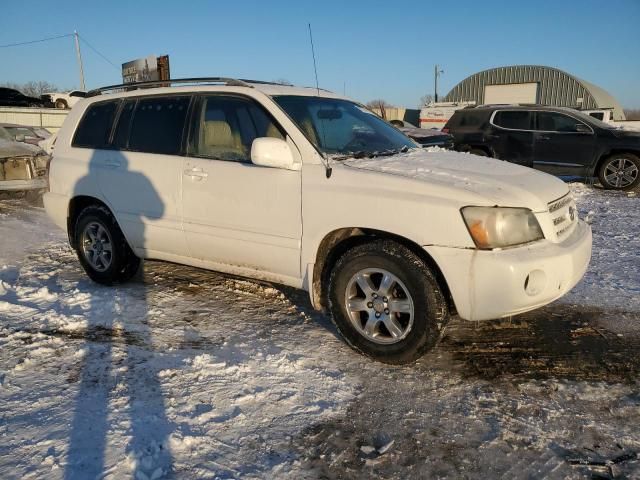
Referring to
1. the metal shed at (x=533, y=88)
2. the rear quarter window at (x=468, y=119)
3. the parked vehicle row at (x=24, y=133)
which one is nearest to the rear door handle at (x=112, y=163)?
the rear quarter window at (x=468, y=119)

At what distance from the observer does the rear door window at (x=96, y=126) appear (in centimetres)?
464

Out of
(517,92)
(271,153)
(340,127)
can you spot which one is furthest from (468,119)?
(517,92)

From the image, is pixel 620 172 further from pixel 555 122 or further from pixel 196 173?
pixel 196 173

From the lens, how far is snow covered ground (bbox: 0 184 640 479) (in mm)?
2348

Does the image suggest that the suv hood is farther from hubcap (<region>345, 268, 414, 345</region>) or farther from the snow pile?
the snow pile

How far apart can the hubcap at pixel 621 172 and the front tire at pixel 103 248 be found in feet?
31.6

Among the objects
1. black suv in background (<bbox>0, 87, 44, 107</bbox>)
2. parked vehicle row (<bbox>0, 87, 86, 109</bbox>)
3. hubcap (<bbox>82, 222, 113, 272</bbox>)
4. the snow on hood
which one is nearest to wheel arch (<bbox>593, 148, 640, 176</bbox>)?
hubcap (<bbox>82, 222, 113, 272</bbox>)

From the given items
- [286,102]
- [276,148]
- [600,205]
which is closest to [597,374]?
[276,148]

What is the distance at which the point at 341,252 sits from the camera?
3459mm

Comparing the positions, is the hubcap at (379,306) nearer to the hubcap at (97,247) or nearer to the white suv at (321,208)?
the white suv at (321,208)

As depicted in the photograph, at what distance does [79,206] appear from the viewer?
195 inches

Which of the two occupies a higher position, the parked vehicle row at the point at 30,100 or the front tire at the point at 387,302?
the parked vehicle row at the point at 30,100

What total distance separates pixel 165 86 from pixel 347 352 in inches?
112

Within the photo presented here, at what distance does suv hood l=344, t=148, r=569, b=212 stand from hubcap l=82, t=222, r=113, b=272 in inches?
104
